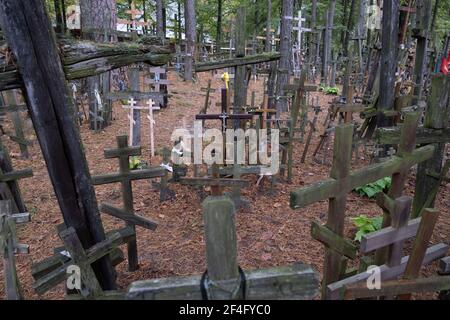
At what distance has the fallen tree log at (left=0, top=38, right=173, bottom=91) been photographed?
2.51 meters

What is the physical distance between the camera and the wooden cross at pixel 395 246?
247cm

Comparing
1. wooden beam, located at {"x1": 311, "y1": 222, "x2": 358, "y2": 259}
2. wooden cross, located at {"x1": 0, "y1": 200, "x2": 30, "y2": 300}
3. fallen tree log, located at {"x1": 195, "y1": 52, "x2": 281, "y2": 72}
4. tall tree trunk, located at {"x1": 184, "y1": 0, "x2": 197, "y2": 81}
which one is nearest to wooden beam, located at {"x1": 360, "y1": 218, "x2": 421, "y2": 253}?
wooden beam, located at {"x1": 311, "y1": 222, "x2": 358, "y2": 259}

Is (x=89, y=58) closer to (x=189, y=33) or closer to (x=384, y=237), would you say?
(x=384, y=237)

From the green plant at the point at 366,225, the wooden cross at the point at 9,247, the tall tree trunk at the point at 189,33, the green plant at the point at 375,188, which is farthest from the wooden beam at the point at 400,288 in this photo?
the tall tree trunk at the point at 189,33

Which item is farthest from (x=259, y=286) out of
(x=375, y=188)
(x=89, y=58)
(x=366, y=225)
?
(x=375, y=188)

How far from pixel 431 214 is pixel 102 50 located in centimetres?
282

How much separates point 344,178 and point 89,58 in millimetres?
2296

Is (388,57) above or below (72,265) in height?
above

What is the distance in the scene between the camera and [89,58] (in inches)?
113

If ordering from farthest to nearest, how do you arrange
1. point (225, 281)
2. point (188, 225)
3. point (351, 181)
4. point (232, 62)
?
point (232, 62)
point (188, 225)
point (351, 181)
point (225, 281)

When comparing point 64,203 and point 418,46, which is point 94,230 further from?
point 418,46

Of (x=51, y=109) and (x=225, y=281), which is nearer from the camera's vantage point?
(x=225, y=281)

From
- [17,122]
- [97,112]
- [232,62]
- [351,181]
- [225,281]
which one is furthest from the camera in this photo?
[97,112]

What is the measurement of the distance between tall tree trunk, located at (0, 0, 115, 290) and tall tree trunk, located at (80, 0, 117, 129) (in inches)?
315
